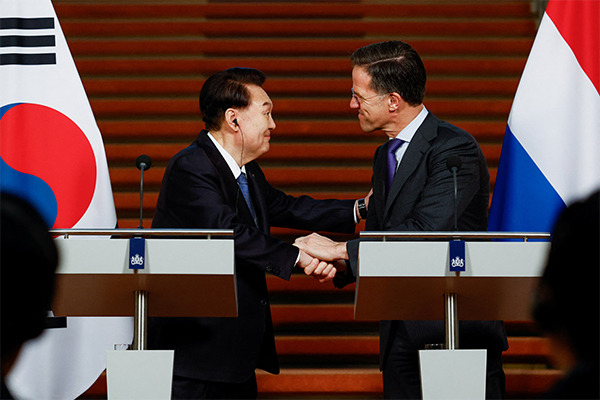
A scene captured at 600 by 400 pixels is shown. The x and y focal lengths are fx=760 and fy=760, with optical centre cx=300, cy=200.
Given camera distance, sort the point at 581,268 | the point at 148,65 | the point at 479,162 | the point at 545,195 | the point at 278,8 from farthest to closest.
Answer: the point at 278,8 → the point at 148,65 → the point at 545,195 → the point at 479,162 → the point at 581,268

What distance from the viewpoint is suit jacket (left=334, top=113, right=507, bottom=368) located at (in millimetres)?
2242

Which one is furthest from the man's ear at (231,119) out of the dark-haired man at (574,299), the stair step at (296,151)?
the dark-haired man at (574,299)

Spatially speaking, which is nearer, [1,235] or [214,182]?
[1,235]

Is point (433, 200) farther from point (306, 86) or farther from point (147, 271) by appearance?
point (306, 86)

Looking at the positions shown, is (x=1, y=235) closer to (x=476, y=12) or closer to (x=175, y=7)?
(x=175, y=7)

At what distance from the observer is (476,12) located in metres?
4.62

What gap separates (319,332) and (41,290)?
110 inches

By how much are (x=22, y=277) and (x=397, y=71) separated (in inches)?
71.9

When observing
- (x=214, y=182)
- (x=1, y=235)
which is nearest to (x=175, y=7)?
(x=214, y=182)

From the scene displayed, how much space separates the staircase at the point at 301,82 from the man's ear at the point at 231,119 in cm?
129

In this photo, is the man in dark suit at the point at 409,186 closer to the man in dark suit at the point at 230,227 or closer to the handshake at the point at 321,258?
the handshake at the point at 321,258

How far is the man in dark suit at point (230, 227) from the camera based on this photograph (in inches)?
89.0

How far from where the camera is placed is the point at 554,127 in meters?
2.84

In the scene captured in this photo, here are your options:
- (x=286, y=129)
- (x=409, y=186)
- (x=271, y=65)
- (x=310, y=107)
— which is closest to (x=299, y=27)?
(x=271, y=65)
